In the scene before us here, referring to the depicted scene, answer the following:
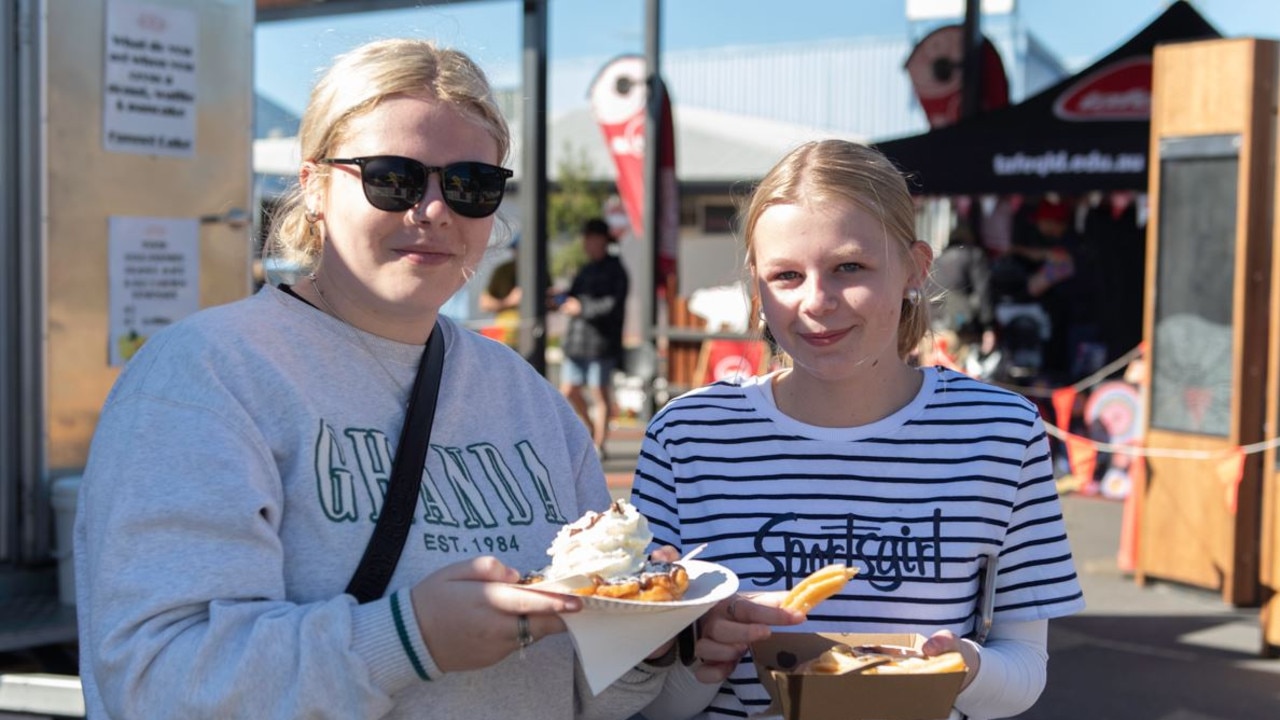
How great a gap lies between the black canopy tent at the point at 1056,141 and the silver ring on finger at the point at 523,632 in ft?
26.1

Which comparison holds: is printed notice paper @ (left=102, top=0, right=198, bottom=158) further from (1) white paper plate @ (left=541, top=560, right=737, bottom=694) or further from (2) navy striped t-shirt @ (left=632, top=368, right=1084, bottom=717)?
(1) white paper plate @ (left=541, top=560, right=737, bottom=694)

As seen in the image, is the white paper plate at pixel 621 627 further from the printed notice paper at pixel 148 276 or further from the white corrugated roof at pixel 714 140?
the white corrugated roof at pixel 714 140

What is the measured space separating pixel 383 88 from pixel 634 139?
11406mm

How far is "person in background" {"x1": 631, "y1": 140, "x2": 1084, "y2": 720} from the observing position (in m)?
2.13

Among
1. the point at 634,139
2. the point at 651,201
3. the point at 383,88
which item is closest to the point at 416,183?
the point at 383,88

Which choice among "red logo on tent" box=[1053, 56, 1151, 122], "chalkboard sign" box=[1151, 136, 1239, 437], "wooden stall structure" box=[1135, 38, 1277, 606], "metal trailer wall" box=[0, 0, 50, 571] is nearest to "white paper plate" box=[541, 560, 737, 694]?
"metal trailer wall" box=[0, 0, 50, 571]

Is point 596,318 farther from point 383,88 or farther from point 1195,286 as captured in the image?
point 383,88

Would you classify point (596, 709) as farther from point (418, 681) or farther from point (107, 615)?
point (107, 615)

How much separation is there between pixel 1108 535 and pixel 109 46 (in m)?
7.26

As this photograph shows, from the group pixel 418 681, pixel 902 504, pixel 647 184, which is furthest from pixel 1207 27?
pixel 418 681

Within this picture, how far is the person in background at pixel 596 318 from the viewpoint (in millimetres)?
11562

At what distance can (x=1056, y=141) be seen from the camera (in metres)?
9.25

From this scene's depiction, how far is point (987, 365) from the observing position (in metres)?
10.8

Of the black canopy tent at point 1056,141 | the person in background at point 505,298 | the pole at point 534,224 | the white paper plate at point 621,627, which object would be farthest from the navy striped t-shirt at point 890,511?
→ the person in background at point 505,298
